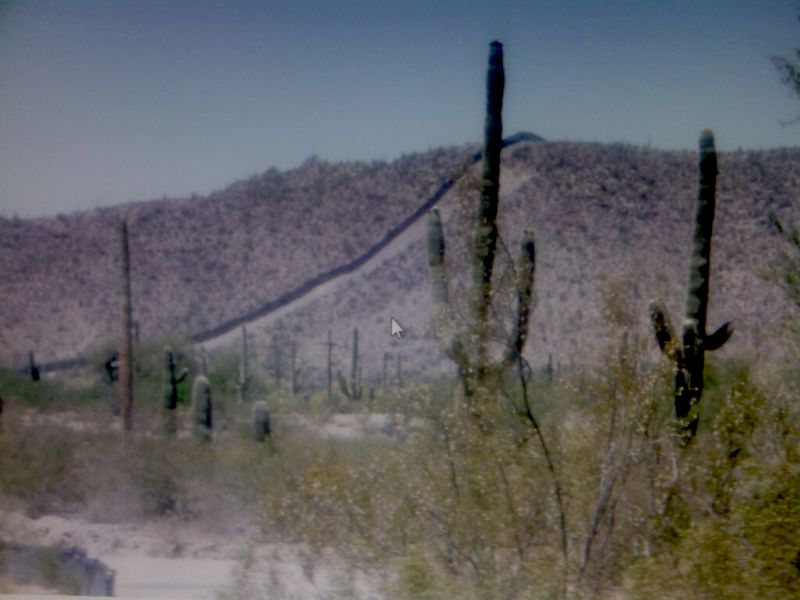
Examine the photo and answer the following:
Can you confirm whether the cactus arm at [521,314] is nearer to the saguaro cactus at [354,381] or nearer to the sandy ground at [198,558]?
the sandy ground at [198,558]

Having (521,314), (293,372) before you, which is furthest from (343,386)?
(521,314)

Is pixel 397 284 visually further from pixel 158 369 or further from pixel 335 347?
pixel 158 369

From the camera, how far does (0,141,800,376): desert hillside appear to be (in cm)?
1719

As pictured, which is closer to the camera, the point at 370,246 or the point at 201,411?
the point at 201,411

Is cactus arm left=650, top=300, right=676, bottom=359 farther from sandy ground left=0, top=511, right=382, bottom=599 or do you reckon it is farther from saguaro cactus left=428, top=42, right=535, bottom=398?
sandy ground left=0, top=511, right=382, bottom=599

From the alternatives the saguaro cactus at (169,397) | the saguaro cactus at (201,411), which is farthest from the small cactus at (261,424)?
the saguaro cactus at (169,397)

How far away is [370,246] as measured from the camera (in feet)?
109

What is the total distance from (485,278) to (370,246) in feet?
80.4

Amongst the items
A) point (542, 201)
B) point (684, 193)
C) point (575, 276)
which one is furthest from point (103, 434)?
point (684, 193)

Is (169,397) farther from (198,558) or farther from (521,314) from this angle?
(521,314)

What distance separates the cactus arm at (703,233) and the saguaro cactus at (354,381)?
52.9 feet

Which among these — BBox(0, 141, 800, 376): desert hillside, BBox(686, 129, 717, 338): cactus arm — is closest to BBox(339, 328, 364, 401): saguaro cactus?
BBox(0, 141, 800, 376): desert hillside

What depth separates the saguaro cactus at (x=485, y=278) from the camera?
813 centimetres

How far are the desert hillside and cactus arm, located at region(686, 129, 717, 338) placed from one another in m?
0.61
